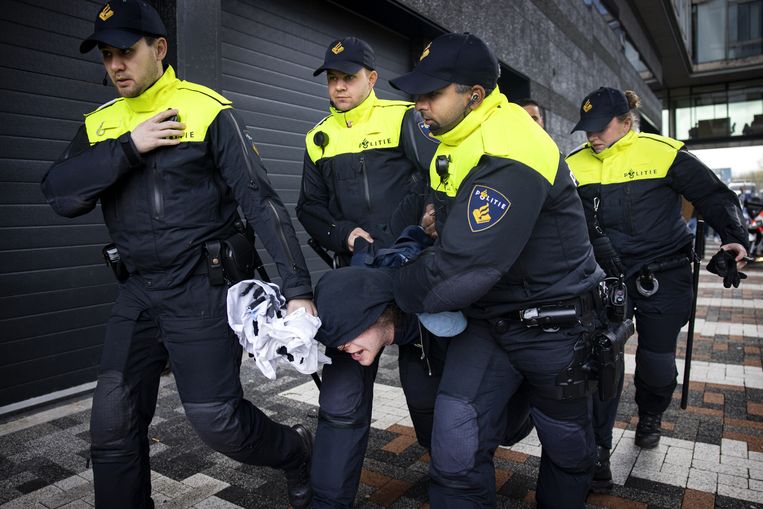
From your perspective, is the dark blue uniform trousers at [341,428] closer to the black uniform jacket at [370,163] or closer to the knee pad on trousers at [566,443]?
the knee pad on trousers at [566,443]

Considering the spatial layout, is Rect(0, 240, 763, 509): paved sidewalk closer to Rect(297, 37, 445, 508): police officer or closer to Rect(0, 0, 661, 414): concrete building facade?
Rect(0, 0, 661, 414): concrete building facade

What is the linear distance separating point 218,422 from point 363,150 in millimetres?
1634

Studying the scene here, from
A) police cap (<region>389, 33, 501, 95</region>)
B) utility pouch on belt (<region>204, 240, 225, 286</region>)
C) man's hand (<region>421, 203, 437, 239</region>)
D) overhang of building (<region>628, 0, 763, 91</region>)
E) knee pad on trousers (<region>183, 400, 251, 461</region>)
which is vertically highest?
overhang of building (<region>628, 0, 763, 91</region>)

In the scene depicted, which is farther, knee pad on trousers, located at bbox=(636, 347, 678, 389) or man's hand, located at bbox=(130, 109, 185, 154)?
knee pad on trousers, located at bbox=(636, 347, 678, 389)

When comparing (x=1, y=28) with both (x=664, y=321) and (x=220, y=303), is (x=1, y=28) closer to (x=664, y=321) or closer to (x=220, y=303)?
(x=220, y=303)

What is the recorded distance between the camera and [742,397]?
4.47 metres

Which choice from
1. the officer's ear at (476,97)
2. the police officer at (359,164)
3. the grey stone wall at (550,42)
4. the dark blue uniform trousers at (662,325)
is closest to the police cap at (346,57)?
the police officer at (359,164)

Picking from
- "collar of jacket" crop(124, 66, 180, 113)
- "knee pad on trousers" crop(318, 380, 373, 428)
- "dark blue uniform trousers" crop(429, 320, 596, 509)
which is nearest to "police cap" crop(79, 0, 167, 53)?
"collar of jacket" crop(124, 66, 180, 113)

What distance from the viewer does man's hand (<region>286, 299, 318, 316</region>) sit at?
2.28 meters

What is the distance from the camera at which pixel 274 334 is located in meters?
2.09

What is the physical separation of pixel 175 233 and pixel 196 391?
0.66 meters

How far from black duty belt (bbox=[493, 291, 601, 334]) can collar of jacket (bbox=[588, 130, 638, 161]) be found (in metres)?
1.78

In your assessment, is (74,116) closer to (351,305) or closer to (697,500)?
(351,305)

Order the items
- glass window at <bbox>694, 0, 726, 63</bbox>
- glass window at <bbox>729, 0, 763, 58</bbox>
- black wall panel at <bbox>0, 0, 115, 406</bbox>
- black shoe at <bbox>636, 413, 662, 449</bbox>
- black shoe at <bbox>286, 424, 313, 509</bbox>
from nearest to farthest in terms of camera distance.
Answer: black shoe at <bbox>286, 424, 313, 509</bbox> < black shoe at <bbox>636, 413, 662, 449</bbox> < black wall panel at <bbox>0, 0, 115, 406</bbox> < glass window at <bbox>729, 0, 763, 58</bbox> < glass window at <bbox>694, 0, 726, 63</bbox>
